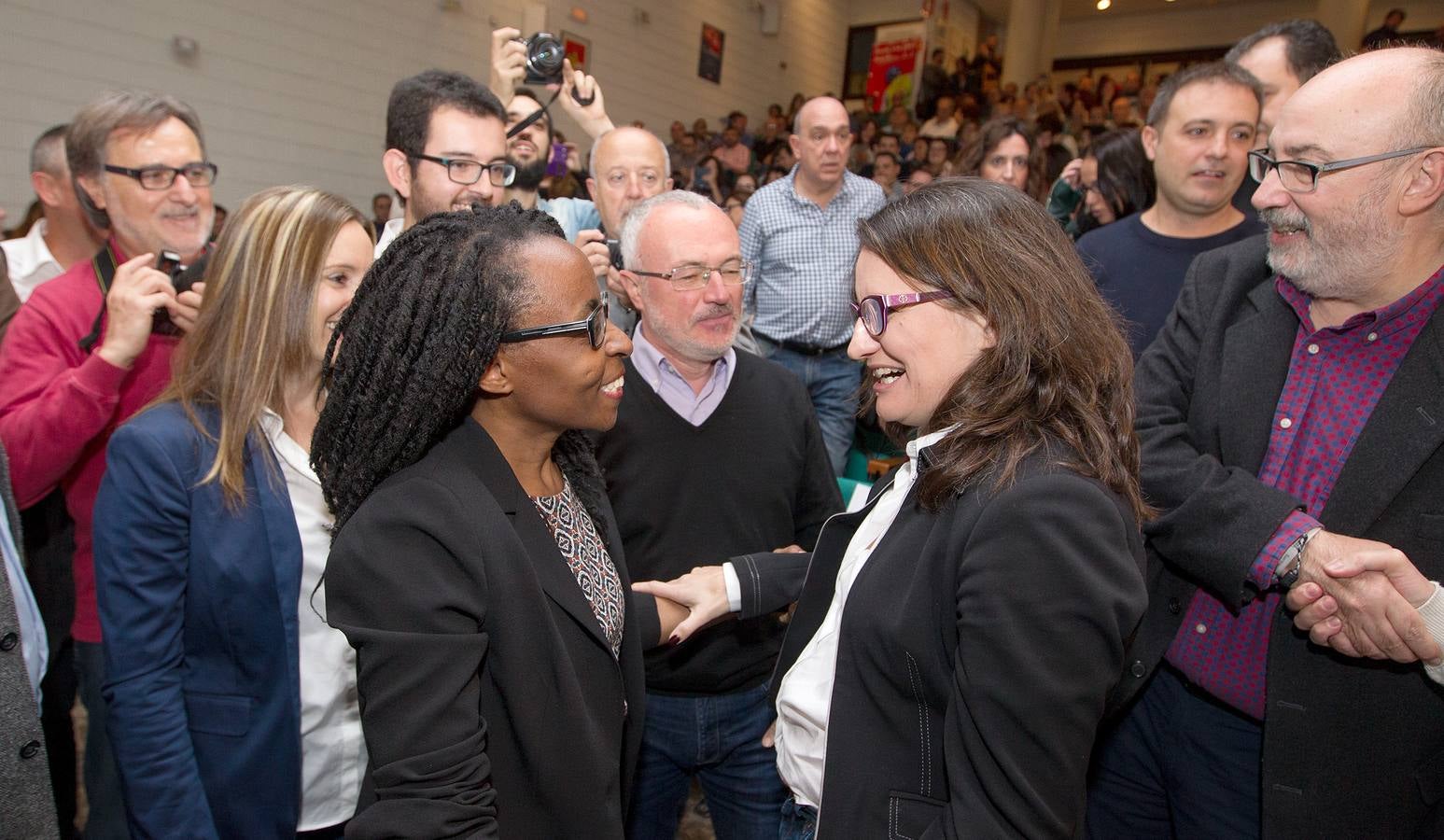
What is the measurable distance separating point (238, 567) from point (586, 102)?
230 cm

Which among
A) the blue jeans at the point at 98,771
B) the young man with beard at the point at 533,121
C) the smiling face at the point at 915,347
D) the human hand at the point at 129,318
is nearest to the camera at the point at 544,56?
the young man with beard at the point at 533,121

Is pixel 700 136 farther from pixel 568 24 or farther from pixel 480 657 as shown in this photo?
pixel 480 657

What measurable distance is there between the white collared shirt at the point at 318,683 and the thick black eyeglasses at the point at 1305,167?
6.42ft

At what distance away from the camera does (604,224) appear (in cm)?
318

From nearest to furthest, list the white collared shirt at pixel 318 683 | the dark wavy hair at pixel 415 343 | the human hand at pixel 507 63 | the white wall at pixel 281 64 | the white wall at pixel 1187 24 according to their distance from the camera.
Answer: the dark wavy hair at pixel 415 343 → the white collared shirt at pixel 318 683 → the human hand at pixel 507 63 → the white wall at pixel 281 64 → the white wall at pixel 1187 24

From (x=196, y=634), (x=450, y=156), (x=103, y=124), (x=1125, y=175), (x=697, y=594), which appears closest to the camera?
(x=196, y=634)

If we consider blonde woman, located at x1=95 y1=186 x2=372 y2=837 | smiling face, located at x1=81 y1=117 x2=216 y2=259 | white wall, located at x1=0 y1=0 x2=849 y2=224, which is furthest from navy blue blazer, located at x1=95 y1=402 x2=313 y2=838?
white wall, located at x1=0 y1=0 x2=849 y2=224

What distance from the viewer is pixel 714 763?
1.93 m

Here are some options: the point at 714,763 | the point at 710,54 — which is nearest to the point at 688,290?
the point at 714,763

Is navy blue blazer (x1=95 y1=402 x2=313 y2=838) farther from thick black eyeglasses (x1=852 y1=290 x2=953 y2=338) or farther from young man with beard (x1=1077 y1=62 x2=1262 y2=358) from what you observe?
young man with beard (x1=1077 y1=62 x2=1262 y2=358)

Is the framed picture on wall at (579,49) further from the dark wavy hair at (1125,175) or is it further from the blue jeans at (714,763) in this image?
the blue jeans at (714,763)

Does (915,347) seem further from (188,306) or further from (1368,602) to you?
(188,306)

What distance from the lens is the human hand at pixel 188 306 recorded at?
1.80 meters

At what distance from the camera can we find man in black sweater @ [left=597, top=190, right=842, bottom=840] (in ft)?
6.23
